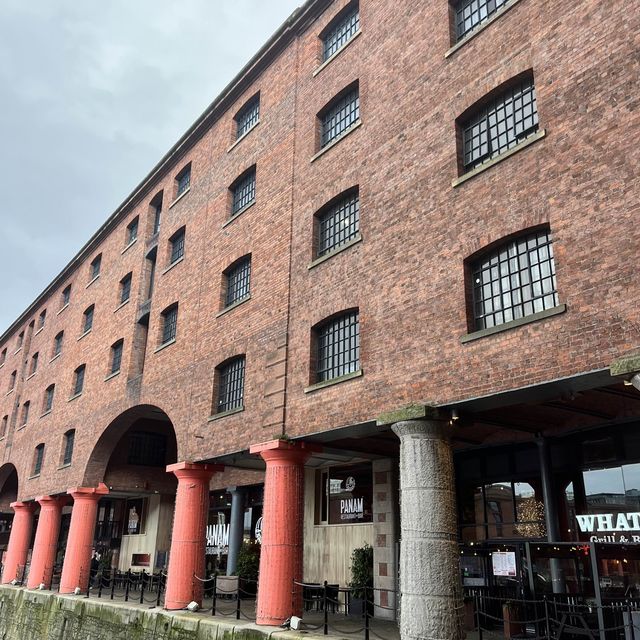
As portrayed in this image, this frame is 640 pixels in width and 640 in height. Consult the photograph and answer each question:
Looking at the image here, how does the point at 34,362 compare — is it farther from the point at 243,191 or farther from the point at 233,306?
the point at 233,306

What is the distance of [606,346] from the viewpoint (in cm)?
834

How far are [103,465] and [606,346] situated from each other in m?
18.8

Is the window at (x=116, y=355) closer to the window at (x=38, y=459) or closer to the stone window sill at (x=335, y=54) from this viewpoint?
the window at (x=38, y=459)

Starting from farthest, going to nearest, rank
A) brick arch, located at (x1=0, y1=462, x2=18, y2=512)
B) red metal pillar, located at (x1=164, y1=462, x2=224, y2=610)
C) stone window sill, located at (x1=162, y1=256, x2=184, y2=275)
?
brick arch, located at (x1=0, y1=462, x2=18, y2=512), stone window sill, located at (x1=162, y1=256, x2=184, y2=275), red metal pillar, located at (x1=164, y1=462, x2=224, y2=610)

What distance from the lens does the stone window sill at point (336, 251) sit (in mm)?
12953

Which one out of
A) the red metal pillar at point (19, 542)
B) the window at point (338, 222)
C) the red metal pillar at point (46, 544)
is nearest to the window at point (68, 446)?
the red metal pillar at point (46, 544)

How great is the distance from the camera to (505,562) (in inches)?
496

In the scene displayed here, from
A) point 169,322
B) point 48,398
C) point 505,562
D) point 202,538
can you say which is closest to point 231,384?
point 202,538

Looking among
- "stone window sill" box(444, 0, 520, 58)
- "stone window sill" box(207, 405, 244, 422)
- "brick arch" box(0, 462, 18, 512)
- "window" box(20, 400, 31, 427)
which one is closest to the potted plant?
"stone window sill" box(207, 405, 244, 422)

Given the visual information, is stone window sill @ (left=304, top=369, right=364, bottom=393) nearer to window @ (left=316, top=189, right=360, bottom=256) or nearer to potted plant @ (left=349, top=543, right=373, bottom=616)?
window @ (left=316, top=189, right=360, bottom=256)

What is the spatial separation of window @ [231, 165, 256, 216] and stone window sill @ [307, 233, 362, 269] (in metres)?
4.40

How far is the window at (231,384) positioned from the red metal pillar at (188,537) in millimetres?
1672

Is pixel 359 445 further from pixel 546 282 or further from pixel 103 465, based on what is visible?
pixel 103 465

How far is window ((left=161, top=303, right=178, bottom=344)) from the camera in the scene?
2003cm
